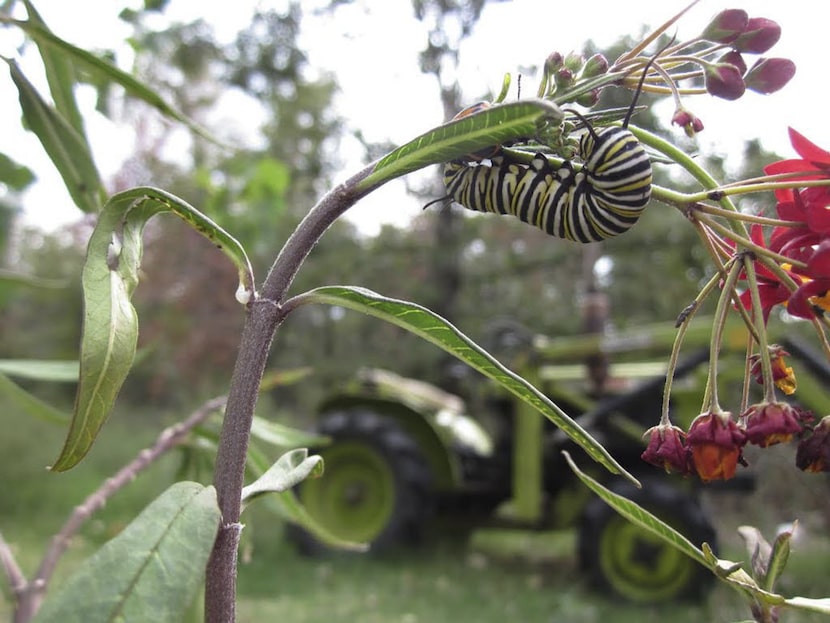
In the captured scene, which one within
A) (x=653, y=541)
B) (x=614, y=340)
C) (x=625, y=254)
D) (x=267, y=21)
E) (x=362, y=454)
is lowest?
(x=653, y=541)

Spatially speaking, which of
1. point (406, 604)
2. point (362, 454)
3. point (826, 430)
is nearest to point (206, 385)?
point (362, 454)

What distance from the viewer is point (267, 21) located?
962 centimetres

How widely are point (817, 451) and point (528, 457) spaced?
387 centimetres

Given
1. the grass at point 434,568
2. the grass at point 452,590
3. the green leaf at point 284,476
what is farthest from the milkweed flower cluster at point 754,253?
the grass at point 452,590

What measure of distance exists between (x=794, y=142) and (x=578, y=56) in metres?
0.16

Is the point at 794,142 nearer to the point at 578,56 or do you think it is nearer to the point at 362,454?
the point at 578,56

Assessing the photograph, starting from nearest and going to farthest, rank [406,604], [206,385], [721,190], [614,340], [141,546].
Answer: [141,546]
[721,190]
[406,604]
[614,340]
[206,385]

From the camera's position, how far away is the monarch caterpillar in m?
0.47

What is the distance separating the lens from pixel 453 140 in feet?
1.34

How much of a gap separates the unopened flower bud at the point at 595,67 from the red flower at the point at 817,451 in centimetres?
28

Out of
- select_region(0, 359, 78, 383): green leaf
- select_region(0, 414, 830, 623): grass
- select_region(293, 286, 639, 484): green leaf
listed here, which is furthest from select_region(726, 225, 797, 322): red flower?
select_region(0, 414, 830, 623): grass

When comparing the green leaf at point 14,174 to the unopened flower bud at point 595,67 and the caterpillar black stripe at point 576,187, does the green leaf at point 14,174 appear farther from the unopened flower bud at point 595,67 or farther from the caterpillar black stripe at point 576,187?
the unopened flower bud at point 595,67

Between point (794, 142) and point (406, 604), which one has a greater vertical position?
point (794, 142)

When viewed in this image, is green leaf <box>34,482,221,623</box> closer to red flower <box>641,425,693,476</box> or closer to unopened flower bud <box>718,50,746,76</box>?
red flower <box>641,425,693,476</box>
